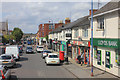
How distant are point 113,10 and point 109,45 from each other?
2889 millimetres

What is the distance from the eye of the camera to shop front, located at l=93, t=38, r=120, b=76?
12133mm

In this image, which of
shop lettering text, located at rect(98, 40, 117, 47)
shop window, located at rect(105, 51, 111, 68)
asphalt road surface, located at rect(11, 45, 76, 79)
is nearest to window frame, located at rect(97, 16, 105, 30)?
shop lettering text, located at rect(98, 40, 117, 47)

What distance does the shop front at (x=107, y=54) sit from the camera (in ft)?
39.8

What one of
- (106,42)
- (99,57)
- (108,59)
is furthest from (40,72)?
(106,42)

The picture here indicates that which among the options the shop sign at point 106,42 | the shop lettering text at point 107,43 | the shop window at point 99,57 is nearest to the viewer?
the shop sign at point 106,42

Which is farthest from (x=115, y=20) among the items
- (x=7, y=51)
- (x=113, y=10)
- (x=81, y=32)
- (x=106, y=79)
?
(x=7, y=51)

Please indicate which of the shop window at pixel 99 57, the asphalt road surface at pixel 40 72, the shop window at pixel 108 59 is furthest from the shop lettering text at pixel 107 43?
the asphalt road surface at pixel 40 72

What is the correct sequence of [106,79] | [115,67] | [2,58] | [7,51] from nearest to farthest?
[106,79], [115,67], [2,58], [7,51]

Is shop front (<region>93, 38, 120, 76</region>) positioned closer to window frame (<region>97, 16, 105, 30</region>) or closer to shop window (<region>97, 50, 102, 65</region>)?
shop window (<region>97, 50, 102, 65</region>)

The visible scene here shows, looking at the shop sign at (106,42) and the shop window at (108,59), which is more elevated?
the shop sign at (106,42)

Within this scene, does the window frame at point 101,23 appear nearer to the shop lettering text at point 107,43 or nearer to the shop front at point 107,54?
the shop front at point 107,54

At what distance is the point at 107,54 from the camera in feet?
45.3

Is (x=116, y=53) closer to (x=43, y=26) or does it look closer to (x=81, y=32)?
(x=81, y=32)

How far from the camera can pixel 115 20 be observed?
12.6 m
